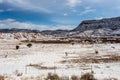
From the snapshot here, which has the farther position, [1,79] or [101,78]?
[101,78]

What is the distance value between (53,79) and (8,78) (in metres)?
3.02

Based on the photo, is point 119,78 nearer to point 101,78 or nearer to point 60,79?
point 101,78

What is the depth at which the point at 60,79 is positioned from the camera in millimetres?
15797

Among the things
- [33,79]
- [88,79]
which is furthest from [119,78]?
[33,79]

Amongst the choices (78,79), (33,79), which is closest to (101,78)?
(78,79)

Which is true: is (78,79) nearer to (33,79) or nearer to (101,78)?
(101,78)

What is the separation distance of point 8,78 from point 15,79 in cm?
53

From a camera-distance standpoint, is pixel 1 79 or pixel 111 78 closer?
pixel 1 79

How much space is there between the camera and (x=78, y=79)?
15.9 meters

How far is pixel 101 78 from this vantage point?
658 inches

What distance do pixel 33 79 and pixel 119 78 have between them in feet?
18.5

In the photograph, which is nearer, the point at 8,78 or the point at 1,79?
the point at 1,79

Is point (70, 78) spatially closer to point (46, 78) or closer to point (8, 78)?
point (46, 78)

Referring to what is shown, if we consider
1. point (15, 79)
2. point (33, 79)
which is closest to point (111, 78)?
point (33, 79)
